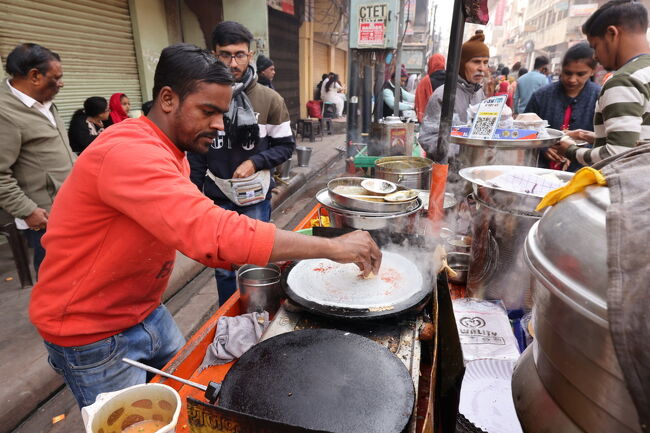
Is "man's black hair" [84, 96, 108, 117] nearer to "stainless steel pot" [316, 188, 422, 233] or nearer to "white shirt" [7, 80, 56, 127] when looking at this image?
"white shirt" [7, 80, 56, 127]

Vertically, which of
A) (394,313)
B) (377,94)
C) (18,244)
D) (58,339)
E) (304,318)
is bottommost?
(18,244)

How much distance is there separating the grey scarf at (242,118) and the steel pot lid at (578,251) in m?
2.74

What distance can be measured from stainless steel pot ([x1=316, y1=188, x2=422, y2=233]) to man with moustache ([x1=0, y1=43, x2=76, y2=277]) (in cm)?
260

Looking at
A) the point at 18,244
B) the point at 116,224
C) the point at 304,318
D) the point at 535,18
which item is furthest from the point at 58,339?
the point at 535,18

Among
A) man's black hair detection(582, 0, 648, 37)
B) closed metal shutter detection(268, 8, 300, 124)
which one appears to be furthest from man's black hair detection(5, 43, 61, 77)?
closed metal shutter detection(268, 8, 300, 124)

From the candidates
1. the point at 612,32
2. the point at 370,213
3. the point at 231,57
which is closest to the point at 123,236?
the point at 370,213

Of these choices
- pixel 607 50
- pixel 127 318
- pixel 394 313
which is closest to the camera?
pixel 394 313

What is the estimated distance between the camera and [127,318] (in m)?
1.75

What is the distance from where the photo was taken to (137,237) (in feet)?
5.10

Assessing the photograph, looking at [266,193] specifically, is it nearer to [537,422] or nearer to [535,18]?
[537,422]

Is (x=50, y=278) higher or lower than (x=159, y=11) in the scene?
lower

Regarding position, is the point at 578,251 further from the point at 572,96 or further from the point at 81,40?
the point at 81,40

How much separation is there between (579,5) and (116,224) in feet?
149

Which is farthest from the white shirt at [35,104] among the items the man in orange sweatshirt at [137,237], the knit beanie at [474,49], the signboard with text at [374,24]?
the signboard with text at [374,24]
